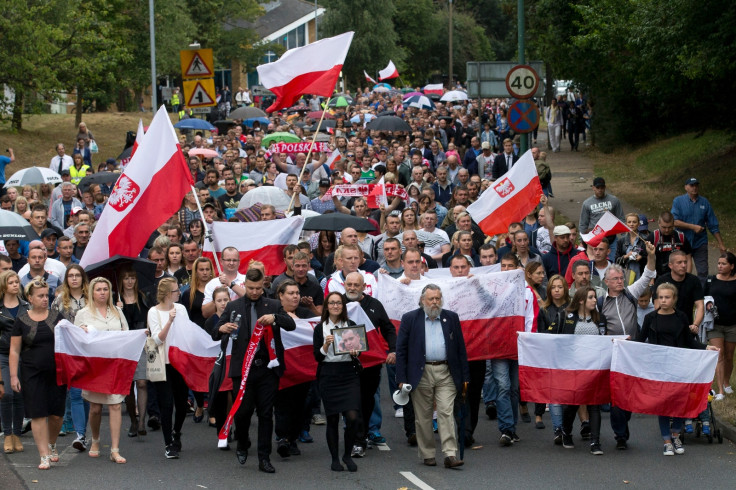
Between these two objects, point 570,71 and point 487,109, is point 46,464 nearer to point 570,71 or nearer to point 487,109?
point 570,71

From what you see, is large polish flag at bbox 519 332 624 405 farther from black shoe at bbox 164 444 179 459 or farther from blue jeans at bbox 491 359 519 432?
black shoe at bbox 164 444 179 459

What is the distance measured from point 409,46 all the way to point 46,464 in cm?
8236

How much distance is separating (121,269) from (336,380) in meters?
2.91

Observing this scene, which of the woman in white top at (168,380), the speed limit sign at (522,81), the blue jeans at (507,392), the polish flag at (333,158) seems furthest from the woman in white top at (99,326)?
the polish flag at (333,158)

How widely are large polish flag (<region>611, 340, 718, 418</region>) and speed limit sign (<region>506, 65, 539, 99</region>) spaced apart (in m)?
10.1

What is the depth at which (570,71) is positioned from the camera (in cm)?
3525

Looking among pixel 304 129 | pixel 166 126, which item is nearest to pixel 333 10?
pixel 304 129

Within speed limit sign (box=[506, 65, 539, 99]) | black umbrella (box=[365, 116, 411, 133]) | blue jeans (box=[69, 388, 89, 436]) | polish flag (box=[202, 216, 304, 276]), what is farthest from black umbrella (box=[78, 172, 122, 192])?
black umbrella (box=[365, 116, 411, 133])

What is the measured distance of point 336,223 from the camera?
14.6 meters

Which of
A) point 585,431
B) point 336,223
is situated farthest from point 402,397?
point 336,223

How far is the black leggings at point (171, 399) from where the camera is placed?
10924 millimetres

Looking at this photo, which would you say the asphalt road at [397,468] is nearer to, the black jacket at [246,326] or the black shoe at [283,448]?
the black shoe at [283,448]

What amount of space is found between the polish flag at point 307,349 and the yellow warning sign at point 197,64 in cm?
1049

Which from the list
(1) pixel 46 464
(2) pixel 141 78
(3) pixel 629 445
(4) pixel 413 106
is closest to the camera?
(1) pixel 46 464
